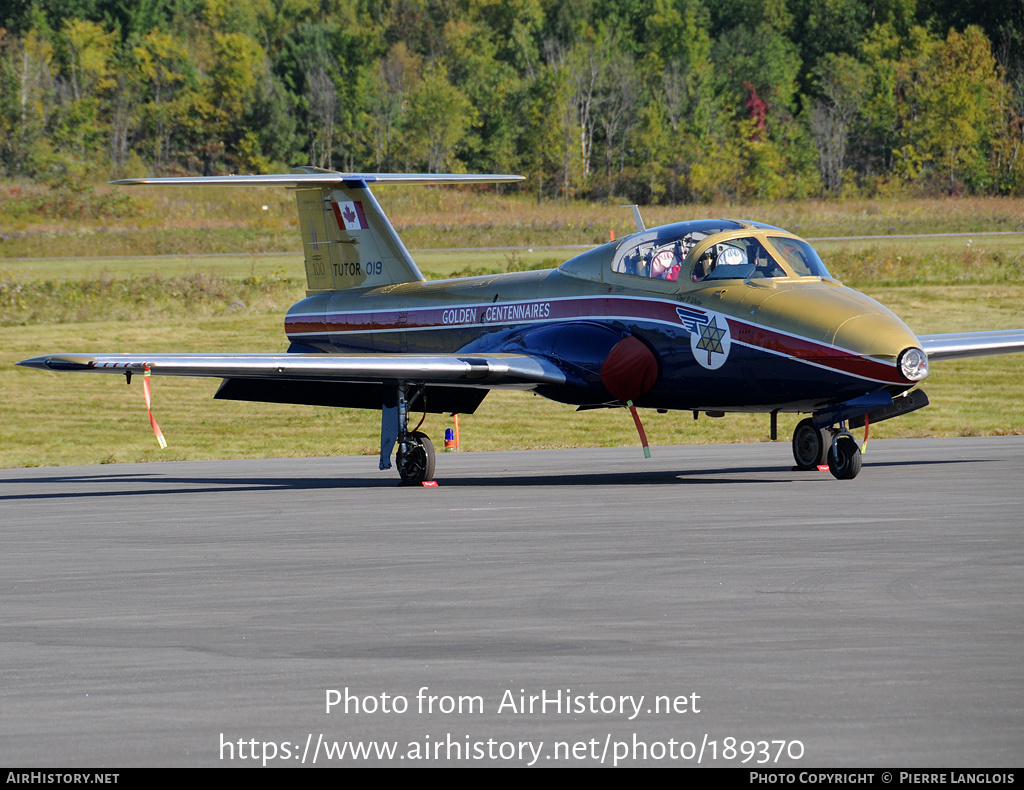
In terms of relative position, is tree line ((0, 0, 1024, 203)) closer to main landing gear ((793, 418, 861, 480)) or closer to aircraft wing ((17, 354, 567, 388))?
main landing gear ((793, 418, 861, 480))

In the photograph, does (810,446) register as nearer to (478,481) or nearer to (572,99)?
(478,481)

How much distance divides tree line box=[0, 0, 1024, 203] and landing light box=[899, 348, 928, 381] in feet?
274

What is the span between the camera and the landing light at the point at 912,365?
14562mm

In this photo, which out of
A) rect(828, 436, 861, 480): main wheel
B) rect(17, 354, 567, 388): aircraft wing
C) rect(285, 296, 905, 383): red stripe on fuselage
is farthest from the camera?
rect(828, 436, 861, 480): main wheel

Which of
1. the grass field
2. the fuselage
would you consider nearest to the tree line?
the grass field

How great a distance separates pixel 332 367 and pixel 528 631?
9525 millimetres

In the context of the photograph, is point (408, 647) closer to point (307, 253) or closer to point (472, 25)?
point (307, 253)

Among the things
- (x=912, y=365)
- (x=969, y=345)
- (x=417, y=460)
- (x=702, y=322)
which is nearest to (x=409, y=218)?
(x=417, y=460)

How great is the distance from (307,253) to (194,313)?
65.8 ft

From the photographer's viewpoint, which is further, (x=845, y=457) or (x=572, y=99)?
(x=572, y=99)

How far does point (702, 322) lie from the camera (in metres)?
Answer: 16.2

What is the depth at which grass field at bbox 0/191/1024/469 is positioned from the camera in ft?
88.2

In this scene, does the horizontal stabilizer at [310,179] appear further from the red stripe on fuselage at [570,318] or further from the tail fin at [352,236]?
the red stripe on fuselage at [570,318]
